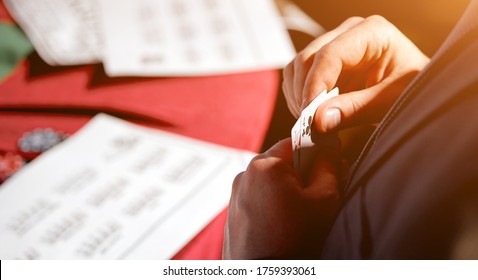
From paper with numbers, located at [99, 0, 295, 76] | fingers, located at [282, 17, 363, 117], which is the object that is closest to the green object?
paper with numbers, located at [99, 0, 295, 76]

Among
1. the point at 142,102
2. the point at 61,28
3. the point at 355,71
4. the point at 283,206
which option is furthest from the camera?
the point at 61,28

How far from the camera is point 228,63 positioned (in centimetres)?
74

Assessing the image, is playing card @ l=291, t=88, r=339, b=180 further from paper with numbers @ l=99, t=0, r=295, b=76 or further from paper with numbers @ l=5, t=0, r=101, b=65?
paper with numbers @ l=5, t=0, r=101, b=65

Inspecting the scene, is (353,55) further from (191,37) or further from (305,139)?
(191,37)

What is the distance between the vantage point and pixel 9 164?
22.8 inches

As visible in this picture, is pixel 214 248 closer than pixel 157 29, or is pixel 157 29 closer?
pixel 214 248

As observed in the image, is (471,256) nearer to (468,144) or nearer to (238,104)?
(468,144)

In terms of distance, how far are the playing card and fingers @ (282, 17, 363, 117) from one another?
0.06m

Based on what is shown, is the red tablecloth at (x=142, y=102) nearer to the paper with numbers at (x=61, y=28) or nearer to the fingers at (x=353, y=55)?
the paper with numbers at (x=61, y=28)

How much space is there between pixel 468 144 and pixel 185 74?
0.48 metres

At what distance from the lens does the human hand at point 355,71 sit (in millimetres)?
456

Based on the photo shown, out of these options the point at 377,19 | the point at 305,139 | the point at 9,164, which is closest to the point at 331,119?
the point at 305,139

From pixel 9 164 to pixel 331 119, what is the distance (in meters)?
0.39

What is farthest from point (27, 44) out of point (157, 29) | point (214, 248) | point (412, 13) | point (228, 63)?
point (412, 13)
